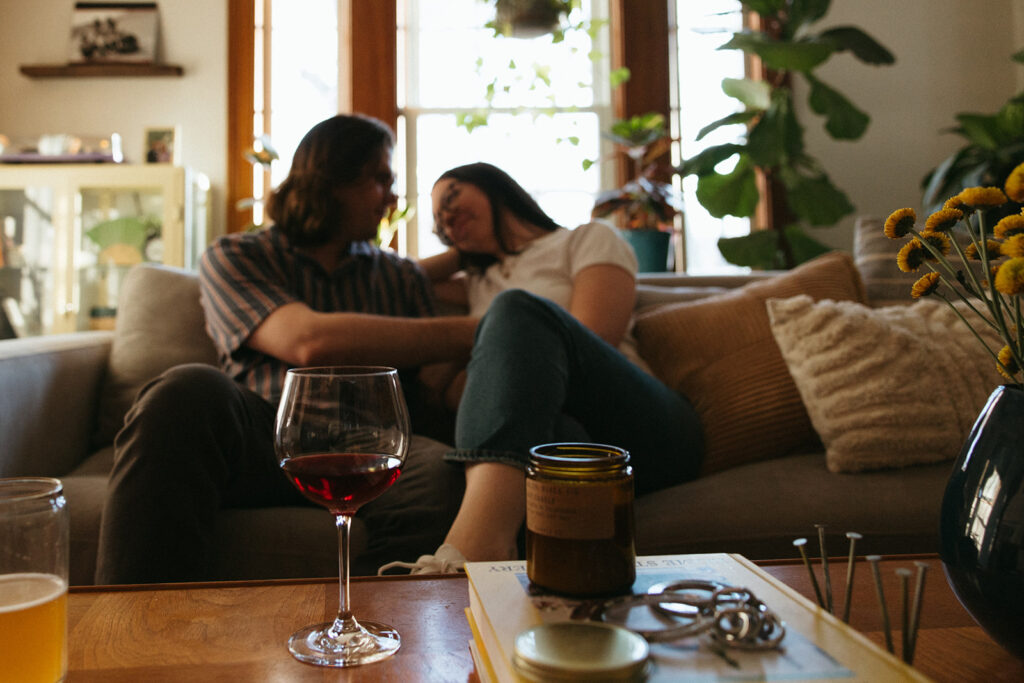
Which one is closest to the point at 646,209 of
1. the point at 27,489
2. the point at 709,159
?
the point at 709,159

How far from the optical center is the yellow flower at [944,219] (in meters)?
0.54

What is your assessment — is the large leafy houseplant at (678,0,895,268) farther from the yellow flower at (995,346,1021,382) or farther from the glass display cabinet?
the yellow flower at (995,346,1021,382)

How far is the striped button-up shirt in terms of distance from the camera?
4.99ft

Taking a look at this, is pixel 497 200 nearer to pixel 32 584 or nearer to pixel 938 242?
pixel 938 242

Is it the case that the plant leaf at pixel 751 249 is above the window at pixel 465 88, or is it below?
below

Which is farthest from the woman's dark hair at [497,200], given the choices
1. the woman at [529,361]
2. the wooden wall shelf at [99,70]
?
the wooden wall shelf at [99,70]

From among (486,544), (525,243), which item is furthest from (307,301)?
(486,544)

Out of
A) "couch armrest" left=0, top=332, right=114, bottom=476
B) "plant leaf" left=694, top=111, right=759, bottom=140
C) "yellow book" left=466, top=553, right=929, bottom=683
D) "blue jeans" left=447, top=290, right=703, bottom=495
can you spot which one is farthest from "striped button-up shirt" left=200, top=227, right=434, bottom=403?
"plant leaf" left=694, top=111, right=759, bottom=140

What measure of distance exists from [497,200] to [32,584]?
1.47m

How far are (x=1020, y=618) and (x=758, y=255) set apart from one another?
2556 millimetres

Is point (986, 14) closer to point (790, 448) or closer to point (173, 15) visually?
point (790, 448)

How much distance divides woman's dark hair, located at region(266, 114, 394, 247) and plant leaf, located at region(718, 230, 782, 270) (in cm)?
165

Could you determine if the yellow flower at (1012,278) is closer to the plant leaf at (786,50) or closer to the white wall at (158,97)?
the plant leaf at (786,50)

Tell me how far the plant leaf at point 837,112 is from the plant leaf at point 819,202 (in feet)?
0.59
